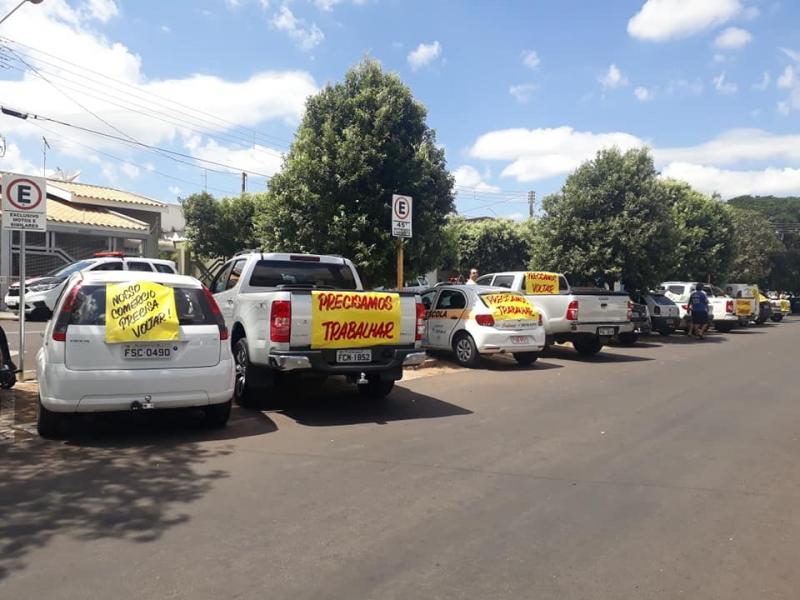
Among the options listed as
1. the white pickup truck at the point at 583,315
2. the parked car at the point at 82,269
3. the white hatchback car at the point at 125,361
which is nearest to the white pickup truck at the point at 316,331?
the white hatchback car at the point at 125,361

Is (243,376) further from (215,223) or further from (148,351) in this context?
(215,223)

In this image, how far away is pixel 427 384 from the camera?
33.9 ft

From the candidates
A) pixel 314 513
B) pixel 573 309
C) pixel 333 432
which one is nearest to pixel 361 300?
Answer: pixel 333 432

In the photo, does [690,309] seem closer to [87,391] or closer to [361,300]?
[361,300]

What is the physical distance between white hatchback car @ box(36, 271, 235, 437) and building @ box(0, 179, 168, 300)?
17586 mm

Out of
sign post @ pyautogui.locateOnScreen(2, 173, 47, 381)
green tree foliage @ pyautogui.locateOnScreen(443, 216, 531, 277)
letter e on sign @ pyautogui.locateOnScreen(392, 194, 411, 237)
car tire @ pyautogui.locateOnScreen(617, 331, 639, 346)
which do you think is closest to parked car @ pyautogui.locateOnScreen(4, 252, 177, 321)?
sign post @ pyautogui.locateOnScreen(2, 173, 47, 381)

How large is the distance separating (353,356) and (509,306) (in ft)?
17.4

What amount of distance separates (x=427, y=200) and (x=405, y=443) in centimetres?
729

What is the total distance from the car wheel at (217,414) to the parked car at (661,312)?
17.3 m

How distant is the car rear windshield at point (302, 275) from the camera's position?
350 inches

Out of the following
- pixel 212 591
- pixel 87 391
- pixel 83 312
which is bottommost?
pixel 212 591

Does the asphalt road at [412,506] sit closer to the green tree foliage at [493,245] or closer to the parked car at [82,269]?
the parked car at [82,269]

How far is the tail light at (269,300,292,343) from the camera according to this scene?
7281 mm

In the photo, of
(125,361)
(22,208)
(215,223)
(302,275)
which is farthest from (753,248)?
(125,361)
